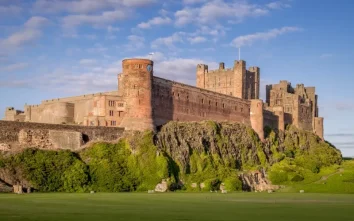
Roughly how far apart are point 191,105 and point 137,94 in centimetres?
1522

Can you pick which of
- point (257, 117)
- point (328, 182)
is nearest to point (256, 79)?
point (257, 117)

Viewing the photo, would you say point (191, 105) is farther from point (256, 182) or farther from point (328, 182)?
point (328, 182)

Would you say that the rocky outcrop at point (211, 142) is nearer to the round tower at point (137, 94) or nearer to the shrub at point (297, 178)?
the round tower at point (137, 94)

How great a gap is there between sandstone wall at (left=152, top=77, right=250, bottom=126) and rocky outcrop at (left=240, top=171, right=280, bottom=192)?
11583mm

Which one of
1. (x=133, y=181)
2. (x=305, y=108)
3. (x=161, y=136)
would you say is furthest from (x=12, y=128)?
(x=305, y=108)

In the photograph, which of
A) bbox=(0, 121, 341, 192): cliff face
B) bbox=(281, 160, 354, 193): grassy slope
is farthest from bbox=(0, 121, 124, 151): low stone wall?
bbox=(281, 160, 354, 193): grassy slope

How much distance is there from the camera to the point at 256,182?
80.4 metres

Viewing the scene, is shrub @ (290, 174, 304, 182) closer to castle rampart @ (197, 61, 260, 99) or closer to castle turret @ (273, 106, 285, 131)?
castle turret @ (273, 106, 285, 131)

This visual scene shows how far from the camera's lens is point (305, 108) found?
118m

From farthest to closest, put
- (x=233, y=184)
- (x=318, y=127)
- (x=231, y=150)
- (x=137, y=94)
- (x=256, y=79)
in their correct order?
(x=318, y=127) → (x=256, y=79) → (x=231, y=150) → (x=137, y=94) → (x=233, y=184)

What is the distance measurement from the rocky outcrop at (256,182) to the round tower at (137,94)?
14.5 meters

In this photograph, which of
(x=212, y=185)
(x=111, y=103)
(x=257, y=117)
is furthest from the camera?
(x=257, y=117)

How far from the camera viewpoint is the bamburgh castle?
72.8m

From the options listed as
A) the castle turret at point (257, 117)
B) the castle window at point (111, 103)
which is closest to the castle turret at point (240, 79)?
the castle turret at point (257, 117)
